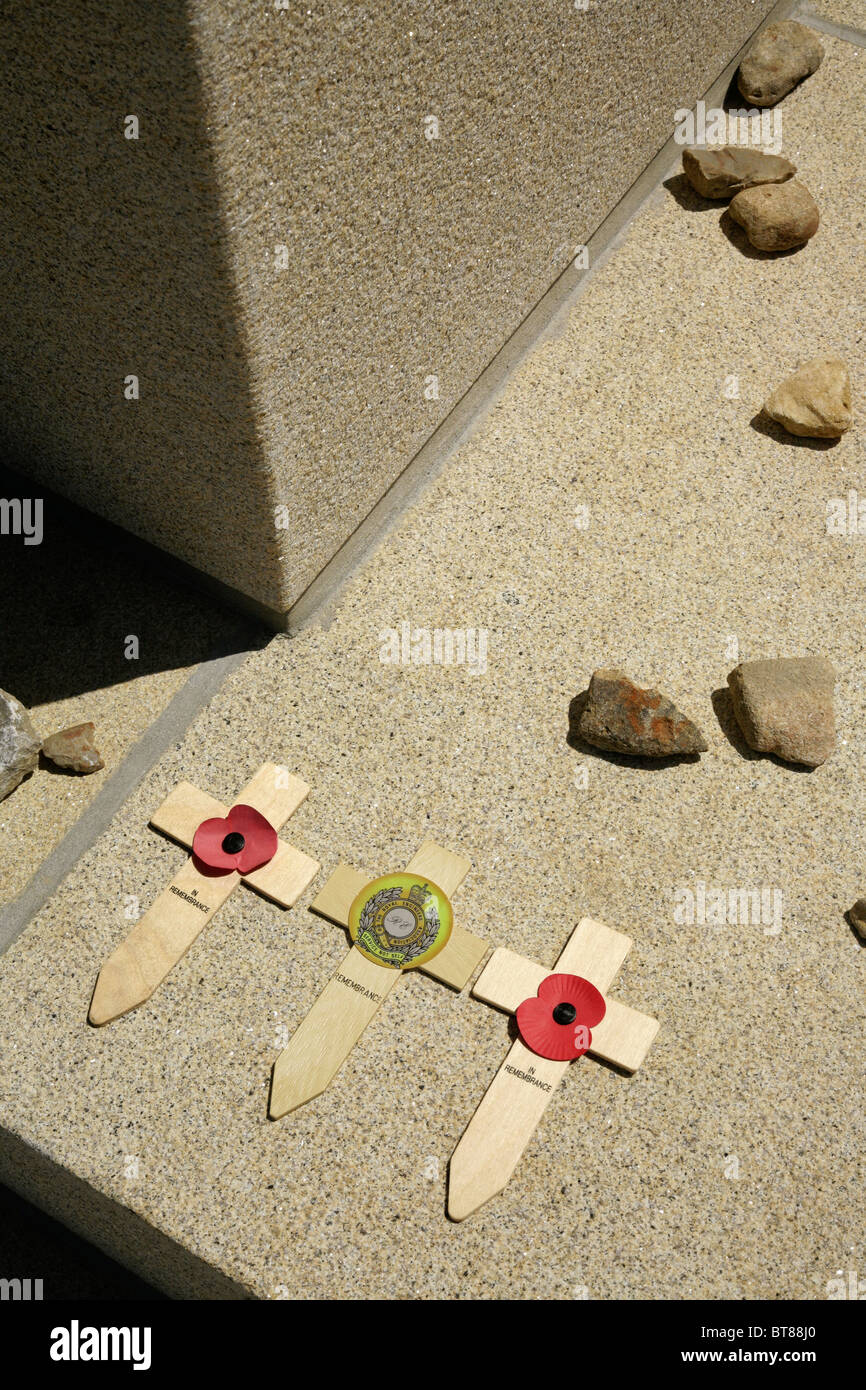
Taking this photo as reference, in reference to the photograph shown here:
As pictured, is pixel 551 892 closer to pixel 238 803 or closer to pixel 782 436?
pixel 238 803

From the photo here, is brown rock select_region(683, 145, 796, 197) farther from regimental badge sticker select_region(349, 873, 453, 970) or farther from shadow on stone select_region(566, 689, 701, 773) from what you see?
regimental badge sticker select_region(349, 873, 453, 970)

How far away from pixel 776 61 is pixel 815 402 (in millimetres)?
1191

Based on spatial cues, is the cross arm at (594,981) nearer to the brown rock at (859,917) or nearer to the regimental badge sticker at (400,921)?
the regimental badge sticker at (400,921)

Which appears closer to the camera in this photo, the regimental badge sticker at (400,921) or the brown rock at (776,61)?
the regimental badge sticker at (400,921)

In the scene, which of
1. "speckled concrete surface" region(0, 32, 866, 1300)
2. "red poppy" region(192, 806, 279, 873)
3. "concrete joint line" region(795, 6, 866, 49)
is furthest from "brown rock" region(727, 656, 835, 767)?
"concrete joint line" region(795, 6, 866, 49)

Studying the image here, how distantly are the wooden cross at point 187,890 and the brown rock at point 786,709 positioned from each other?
830 millimetres

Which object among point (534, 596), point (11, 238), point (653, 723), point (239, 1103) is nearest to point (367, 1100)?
point (239, 1103)

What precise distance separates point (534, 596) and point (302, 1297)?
132cm

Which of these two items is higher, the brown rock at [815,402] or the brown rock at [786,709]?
the brown rock at [815,402]

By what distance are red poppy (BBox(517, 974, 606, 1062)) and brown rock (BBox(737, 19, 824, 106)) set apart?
97.0 inches

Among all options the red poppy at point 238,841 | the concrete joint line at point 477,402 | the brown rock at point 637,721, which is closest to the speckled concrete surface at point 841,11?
the concrete joint line at point 477,402

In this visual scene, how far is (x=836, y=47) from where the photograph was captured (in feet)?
10.5

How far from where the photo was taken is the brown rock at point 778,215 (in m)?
2.77

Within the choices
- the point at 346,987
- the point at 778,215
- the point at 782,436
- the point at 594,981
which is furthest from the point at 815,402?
the point at 346,987
